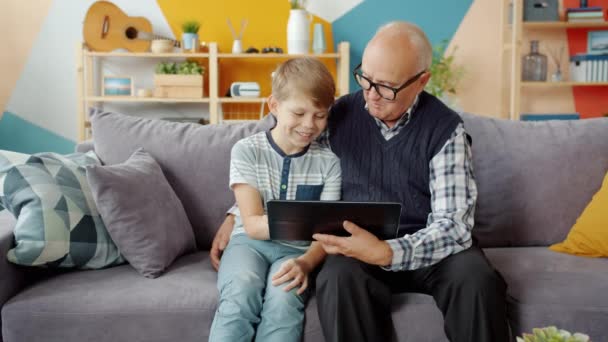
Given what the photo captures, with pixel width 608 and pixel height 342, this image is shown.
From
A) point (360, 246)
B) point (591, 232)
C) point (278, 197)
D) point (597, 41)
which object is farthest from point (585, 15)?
point (360, 246)

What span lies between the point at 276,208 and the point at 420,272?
0.46m

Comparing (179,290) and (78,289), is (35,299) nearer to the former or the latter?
(78,289)

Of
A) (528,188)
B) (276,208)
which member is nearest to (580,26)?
(528,188)

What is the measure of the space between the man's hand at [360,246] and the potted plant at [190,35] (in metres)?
3.26

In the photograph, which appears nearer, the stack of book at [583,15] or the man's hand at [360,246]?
the man's hand at [360,246]

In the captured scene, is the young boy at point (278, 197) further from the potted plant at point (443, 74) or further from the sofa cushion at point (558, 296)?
the potted plant at point (443, 74)

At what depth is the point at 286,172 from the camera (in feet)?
5.57

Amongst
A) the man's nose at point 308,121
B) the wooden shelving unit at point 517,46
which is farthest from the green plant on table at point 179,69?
the man's nose at point 308,121

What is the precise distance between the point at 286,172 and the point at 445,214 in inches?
18.1

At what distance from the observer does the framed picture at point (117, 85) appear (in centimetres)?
436

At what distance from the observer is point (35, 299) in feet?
4.95

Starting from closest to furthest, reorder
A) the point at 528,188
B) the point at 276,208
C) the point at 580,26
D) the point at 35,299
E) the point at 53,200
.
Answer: the point at 276,208 < the point at 35,299 < the point at 53,200 < the point at 528,188 < the point at 580,26

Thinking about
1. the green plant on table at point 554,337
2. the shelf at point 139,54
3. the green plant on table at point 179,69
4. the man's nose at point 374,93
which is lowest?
the green plant on table at point 554,337

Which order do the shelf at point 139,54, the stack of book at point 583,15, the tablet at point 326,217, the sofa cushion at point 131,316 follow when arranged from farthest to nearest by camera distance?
the stack of book at point 583,15 → the shelf at point 139,54 → the sofa cushion at point 131,316 → the tablet at point 326,217
